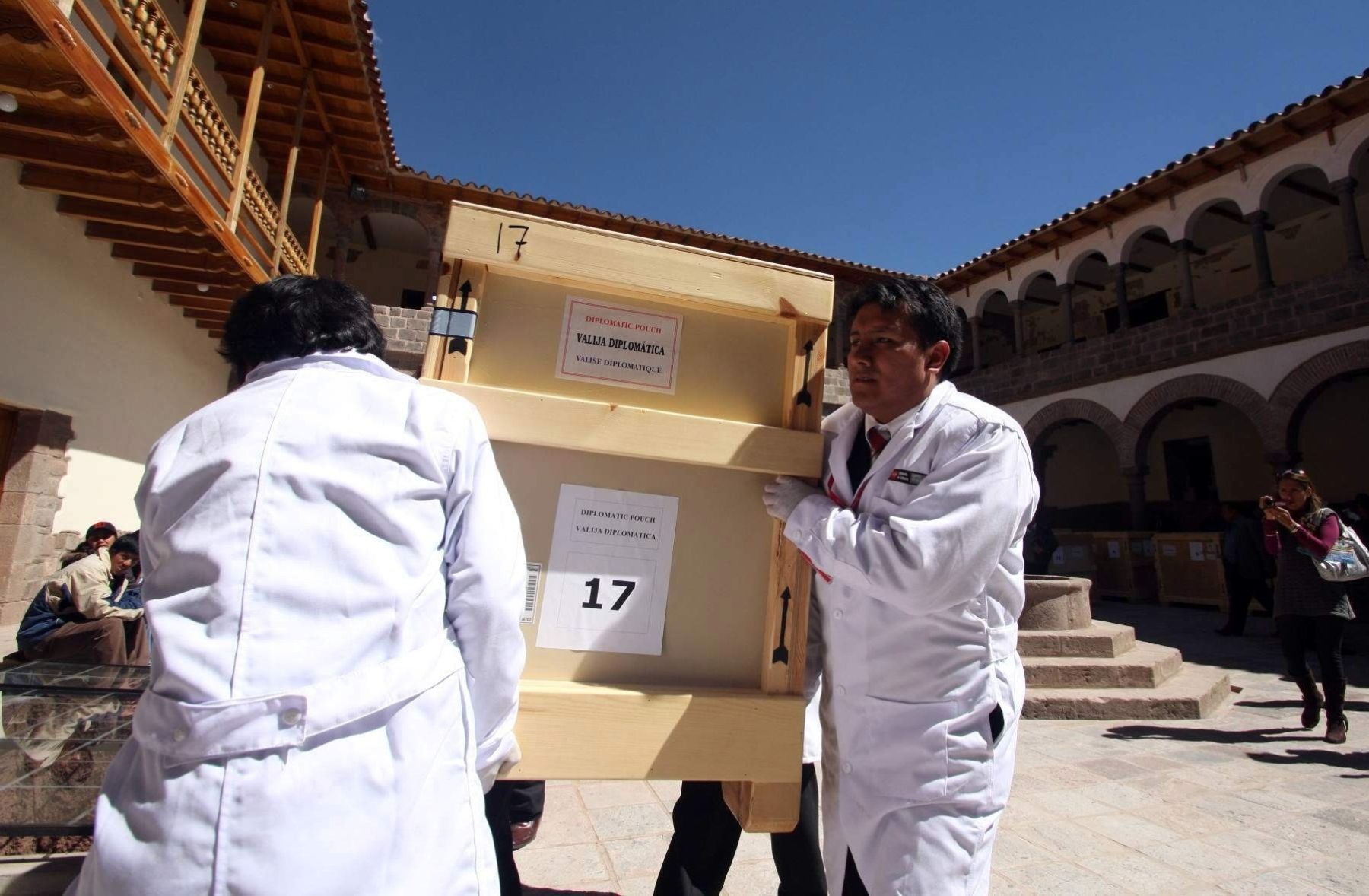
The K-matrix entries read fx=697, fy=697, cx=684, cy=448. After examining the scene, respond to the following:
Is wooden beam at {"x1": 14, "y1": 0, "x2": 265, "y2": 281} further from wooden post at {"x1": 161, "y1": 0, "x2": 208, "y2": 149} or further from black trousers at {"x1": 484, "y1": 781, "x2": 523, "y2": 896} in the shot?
black trousers at {"x1": 484, "y1": 781, "x2": 523, "y2": 896}

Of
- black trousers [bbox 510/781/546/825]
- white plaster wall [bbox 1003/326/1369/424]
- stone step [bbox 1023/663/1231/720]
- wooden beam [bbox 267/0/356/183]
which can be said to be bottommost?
black trousers [bbox 510/781/546/825]

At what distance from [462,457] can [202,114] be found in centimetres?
768

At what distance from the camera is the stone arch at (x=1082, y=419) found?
13.1 meters

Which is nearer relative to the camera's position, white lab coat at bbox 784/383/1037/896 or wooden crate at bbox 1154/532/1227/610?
white lab coat at bbox 784/383/1037/896

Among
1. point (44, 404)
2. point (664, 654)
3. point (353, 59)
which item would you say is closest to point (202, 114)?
point (353, 59)

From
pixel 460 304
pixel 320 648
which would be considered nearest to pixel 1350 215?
pixel 460 304

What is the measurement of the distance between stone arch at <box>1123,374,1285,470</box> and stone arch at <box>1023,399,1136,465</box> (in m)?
0.14

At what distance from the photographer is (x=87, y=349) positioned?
23.5 feet

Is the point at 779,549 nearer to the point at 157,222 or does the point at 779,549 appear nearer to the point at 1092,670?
the point at 1092,670

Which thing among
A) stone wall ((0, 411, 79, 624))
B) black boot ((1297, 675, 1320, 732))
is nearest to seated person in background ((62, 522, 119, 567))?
stone wall ((0, 411, 79, 624))

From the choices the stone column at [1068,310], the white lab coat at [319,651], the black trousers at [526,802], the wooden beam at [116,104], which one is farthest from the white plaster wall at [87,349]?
the stone column at [1068,310]

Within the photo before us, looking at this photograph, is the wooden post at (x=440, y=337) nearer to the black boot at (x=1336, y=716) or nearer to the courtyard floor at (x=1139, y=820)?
the courtyard floor at (x=1139, y=820)

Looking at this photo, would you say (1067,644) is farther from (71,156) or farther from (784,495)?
(71,156)

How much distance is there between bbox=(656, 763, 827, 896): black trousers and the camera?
1.83 metres
